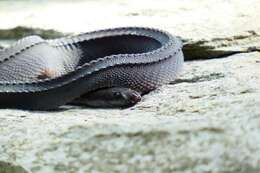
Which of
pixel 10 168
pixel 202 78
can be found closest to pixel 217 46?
pixel 202 78

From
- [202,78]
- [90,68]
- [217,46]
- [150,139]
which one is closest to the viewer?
[150,139]

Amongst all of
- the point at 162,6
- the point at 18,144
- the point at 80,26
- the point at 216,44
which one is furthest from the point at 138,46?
the point at 18,144

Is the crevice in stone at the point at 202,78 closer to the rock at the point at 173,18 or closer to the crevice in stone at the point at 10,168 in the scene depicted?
the rock at the point at 173,18

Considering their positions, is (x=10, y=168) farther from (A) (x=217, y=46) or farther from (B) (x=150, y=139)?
(A) (x=217, y=46)

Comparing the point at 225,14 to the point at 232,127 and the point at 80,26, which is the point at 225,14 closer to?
the point at 80,26

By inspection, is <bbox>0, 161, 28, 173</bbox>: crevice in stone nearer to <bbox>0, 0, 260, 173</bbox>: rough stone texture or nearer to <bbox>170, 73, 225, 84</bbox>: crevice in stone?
<bbox>0, 0, 260, 173</bbox>: rough stone texture

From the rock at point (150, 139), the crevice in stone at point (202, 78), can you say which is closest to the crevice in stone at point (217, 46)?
the crevice in stone at point (202, 78)
